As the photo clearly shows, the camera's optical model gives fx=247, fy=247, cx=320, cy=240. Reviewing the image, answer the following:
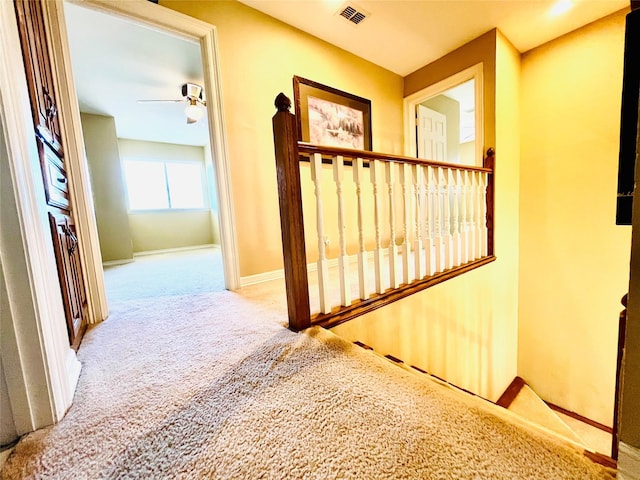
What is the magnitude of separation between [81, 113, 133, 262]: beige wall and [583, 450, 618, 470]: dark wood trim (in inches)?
198

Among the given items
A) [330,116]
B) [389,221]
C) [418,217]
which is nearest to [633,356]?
[389,221]

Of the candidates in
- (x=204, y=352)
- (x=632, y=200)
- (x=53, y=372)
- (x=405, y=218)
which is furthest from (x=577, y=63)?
(x=53, y=372)

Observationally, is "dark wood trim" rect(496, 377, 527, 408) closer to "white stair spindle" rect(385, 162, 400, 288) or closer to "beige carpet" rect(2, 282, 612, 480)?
"white stair spindle" rect(385, 162, 400, 288)

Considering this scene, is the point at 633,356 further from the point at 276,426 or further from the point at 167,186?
the point at 167,186

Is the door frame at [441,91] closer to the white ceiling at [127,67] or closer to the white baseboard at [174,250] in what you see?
the white ceiling at [127,67]

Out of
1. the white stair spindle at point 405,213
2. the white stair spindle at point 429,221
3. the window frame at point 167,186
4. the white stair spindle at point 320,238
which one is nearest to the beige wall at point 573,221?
the white stair spindle at point 429,221

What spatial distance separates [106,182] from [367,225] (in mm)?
3924

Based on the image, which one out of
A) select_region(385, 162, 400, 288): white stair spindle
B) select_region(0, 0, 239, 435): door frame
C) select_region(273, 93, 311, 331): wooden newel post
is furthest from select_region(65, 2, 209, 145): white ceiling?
select_region(385, 162, 400, 288): white stair spindle

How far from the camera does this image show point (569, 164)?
2.46 metres

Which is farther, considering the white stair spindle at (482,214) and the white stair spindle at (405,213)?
the white stair spindle at (482,214)

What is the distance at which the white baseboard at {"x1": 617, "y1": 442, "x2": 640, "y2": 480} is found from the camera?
46cm

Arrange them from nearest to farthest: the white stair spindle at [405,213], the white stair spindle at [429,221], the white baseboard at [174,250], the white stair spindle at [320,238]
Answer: the white stair spindle at [320,238], the white stair spindle at [405,213], the white stair spindle at [429,221], the white baseboard at [174,250]

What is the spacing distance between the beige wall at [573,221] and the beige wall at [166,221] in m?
5.44

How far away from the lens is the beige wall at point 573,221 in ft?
7.39
